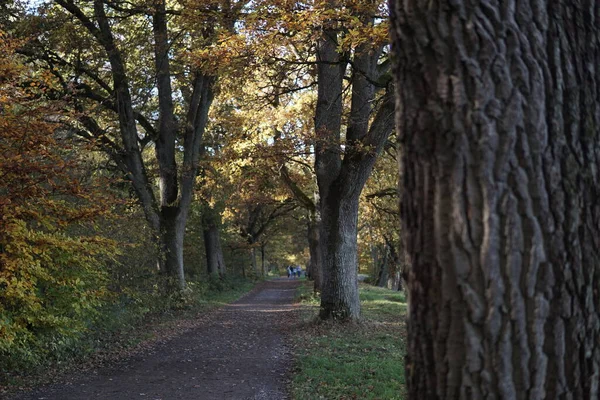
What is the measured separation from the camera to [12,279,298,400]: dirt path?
7.95 m

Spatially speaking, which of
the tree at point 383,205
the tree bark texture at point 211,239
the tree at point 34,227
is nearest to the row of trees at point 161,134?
the tree at point 34,227

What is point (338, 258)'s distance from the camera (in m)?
14.3

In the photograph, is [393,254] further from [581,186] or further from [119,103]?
[581,186]

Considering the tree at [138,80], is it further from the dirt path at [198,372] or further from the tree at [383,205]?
the tree at [383,205]

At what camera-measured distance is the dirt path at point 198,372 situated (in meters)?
7.95

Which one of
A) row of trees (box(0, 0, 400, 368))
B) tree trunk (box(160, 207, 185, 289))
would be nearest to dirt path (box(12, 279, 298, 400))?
row of trees (box(0, 0, 400, 368))

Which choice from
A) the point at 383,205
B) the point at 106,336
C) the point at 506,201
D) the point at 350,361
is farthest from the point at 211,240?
the point at 506,201

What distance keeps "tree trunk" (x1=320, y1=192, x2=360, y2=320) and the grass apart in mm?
441

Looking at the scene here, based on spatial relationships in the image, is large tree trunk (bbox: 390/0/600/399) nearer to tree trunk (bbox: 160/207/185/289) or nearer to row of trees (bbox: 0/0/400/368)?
row of trees (bbox: 0/0/400/368)

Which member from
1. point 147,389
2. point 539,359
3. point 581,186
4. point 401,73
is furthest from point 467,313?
point 147,389

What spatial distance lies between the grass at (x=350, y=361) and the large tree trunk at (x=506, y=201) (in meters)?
5.37

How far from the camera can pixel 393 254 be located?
34.8m

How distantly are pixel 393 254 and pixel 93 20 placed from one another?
2289 centimetres

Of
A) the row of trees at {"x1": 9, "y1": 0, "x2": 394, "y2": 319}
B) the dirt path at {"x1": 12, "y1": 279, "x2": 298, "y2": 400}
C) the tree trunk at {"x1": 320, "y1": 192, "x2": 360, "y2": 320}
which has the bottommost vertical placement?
the dirt path at {"x1": 12, "y1": 279, "x2": 298, "y2": 400}
